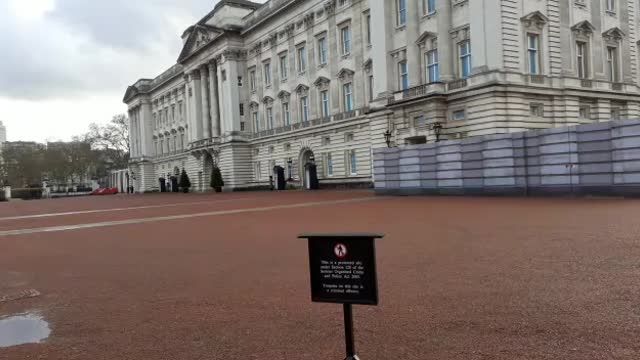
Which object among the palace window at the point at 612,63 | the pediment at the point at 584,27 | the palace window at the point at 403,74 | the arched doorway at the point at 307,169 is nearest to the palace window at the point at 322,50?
the arched doorway at the point at 307,169

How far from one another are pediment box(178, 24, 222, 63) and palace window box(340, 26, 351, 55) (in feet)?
65.0

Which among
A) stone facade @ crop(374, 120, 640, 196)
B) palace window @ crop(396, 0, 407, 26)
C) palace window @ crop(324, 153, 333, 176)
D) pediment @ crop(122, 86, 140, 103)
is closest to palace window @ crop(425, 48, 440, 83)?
palace window @ crop(396, 0, 407, 26)

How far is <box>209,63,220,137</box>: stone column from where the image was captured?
224 feet

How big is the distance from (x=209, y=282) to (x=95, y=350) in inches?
118

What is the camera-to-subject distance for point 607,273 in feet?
23.9

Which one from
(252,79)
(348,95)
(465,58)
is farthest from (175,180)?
(465,58)

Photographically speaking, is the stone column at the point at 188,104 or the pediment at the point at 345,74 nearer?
the pediment at the point at 345,74

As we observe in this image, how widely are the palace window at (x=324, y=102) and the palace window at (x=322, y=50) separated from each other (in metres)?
2.90

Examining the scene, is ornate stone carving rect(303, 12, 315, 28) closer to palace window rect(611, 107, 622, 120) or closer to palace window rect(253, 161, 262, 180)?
palace window rect(253, 161, 262, 180)

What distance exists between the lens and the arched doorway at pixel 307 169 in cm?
5288

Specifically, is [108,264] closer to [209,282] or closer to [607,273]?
[209,282]

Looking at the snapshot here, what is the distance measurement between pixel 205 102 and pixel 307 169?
24.6 meters

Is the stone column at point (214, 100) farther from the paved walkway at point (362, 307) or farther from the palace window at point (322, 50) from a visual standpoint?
the paved walkway at point (362, 307)

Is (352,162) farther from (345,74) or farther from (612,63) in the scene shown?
(612,63)
